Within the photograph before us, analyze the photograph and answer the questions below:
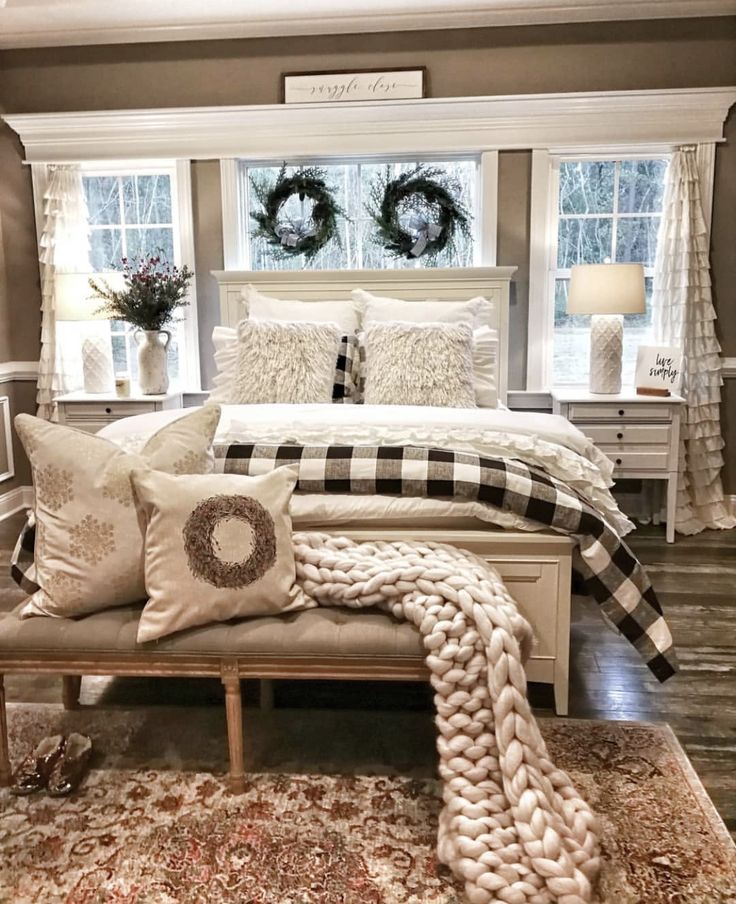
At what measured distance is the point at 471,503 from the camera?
7.72ft

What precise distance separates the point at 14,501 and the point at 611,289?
3.54 metres

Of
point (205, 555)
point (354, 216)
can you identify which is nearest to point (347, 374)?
point (354, 216)

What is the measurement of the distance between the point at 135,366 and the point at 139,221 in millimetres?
847

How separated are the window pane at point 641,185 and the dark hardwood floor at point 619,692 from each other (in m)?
2.29

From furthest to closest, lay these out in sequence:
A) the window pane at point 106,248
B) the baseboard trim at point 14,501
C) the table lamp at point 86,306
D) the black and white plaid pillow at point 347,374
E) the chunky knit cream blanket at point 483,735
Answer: the window pane at point 106,248
the baseboard trim at point 14,501
the table lamp at point 86,306
the black and white plaid pillow at point 347,374
the chunky knit cream blanket at point 483,735

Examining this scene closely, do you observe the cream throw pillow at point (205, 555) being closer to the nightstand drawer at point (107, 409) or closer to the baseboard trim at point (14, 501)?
the nightstand drawer at point (107, 409)

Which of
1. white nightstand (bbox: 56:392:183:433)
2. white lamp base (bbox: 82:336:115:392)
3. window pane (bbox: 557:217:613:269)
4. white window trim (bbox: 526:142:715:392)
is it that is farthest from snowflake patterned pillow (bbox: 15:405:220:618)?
window pane (bbox: 557:217:613:269)

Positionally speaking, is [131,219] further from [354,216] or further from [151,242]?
[354,216]

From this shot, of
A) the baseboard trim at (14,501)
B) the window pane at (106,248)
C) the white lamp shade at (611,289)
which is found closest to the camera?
the white lamp shade at (611,289)

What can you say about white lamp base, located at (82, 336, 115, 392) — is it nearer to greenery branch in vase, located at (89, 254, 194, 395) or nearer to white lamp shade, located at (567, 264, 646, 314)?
greenery branch in vase, located at (89, 254, 194, 395)

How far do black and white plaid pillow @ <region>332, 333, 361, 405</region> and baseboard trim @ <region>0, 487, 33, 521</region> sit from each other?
221 cm

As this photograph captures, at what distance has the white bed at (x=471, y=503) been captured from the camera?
2.34m

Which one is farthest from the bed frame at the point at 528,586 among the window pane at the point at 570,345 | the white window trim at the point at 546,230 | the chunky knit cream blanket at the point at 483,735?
the window pane at the point at 570,345

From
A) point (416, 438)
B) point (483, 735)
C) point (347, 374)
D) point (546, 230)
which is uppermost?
point (546, 230)
